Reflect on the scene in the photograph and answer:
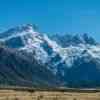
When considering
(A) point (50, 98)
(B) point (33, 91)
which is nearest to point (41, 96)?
(A) point (50, 98)

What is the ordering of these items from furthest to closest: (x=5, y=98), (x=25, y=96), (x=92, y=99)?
1. (x=92, y=99)
2. (x=25, y=96)
3. (x=5, y=98)

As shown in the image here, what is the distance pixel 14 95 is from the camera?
38781 mm

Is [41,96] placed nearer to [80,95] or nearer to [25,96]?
[25,96]

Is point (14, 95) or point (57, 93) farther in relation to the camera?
point (57, 93)

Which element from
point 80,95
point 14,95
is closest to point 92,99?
point 80,95

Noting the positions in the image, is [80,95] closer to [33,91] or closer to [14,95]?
[33,91]

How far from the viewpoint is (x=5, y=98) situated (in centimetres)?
3656

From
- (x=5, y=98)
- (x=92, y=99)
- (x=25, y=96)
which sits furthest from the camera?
(x=92, y=99)

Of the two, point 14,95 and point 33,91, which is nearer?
point 14,95

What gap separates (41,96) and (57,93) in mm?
4587

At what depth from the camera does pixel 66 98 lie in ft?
135

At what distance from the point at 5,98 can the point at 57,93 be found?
8911 millimetres

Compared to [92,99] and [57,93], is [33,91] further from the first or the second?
[92,99]

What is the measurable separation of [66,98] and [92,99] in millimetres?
3218
